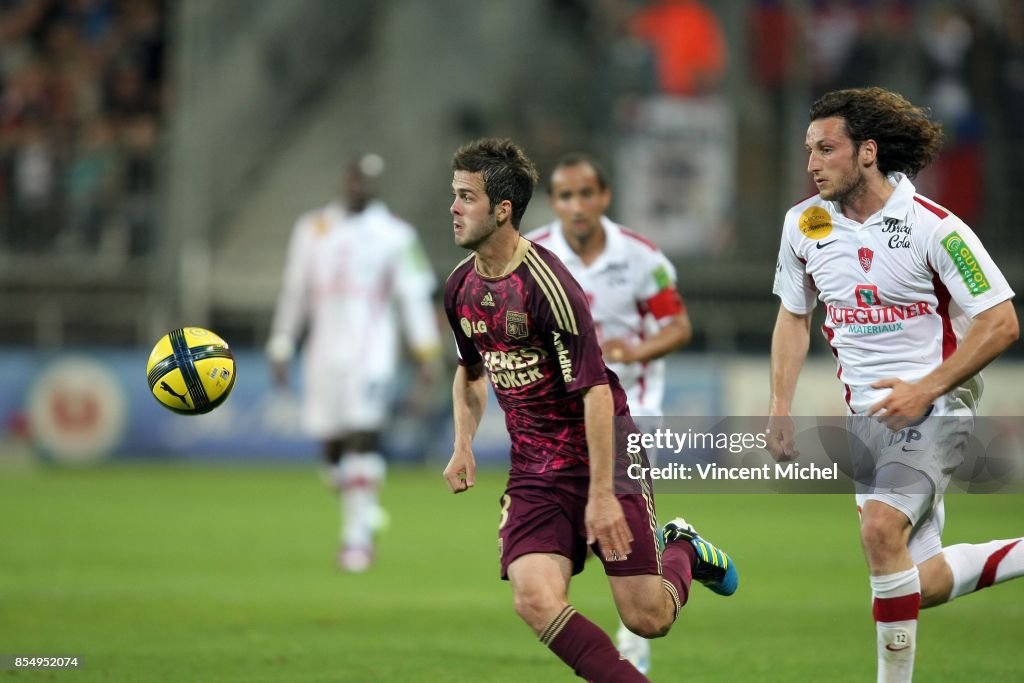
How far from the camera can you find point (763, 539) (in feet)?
44.2

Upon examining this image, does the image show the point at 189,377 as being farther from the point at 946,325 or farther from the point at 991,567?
the point at 991,567

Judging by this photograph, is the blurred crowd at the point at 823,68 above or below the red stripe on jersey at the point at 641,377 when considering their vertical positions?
above

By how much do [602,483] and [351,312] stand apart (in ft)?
23.0

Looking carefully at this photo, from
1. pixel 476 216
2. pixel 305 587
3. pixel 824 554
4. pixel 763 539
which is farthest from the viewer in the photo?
pixel 763 539

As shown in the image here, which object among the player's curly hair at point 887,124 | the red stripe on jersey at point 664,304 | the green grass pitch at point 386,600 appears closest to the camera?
the player's curly hair at point 887,124

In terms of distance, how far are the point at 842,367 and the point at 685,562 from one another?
1.07 metres

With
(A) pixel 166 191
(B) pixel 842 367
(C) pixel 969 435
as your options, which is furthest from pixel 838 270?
(A) pixel 166 191

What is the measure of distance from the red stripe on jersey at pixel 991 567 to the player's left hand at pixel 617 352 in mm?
2295

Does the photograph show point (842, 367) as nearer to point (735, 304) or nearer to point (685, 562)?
point (685, 562)

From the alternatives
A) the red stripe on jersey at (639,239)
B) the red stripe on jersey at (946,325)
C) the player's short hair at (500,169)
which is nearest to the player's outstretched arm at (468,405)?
the player's short hair at (500,169)

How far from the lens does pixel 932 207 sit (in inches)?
244

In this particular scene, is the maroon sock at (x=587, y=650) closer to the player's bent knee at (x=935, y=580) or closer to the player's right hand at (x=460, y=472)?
the player's right hand at (x=460, y=472)

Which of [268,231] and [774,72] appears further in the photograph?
[268,231]

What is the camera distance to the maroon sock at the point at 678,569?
6.35m
